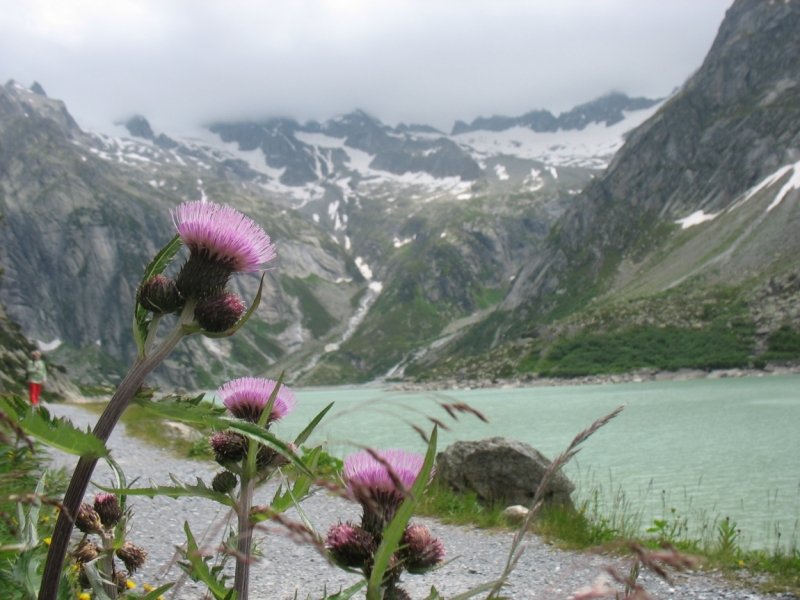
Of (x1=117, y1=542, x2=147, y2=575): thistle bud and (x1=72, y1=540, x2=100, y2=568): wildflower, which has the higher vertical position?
(x1=72, y1=540, x2=100, y2=568): wildflower

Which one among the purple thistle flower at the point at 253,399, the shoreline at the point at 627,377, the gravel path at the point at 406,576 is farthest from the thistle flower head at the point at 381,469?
the shoreline at the point at 627,377

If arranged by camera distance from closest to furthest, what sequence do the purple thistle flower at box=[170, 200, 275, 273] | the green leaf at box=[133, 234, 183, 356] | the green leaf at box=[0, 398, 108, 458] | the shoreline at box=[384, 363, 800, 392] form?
1. the green leaf at box=[0, 398, 108, 458]
2. the green leaf at box=[133, 234, 183, 356]
3. the purple thistle flower at box=[170, 200, 275, 273]
4. the shoreline at box=[384, 363, 800, 392]

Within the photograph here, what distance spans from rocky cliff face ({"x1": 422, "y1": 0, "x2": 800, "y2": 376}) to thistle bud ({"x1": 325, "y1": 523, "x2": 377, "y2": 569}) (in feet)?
427

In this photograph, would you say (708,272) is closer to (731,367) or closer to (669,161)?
(731,367)

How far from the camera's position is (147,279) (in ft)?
6.10

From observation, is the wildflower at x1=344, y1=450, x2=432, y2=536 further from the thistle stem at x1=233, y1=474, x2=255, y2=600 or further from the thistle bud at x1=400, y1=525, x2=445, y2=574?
the thistle stem at x1=233, y1=474, x2=255, y2=600

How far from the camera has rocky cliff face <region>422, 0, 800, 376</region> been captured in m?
126

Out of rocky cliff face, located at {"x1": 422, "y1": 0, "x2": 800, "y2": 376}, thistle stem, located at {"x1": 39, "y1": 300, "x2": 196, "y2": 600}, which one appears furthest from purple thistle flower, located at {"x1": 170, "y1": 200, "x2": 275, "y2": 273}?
rocky cliff face, located at {"x1": 422, "y1": 0, "x2": 800, "y2": 376}

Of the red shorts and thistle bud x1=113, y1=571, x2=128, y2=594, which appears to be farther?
thistle bud x1=113, y1=571, x2=128, y2=594

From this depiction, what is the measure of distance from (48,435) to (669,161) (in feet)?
681

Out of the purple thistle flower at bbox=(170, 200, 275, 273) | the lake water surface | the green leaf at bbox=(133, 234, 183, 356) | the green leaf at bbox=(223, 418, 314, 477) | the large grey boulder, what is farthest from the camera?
the lake water surface

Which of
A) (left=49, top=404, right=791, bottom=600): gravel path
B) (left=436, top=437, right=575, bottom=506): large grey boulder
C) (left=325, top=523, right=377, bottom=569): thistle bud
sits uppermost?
(left=325, top=523, right=377, bottom=569): thistle bud

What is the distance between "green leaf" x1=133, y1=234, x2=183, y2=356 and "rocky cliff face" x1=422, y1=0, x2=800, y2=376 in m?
130

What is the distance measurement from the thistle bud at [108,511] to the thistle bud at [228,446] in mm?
556
